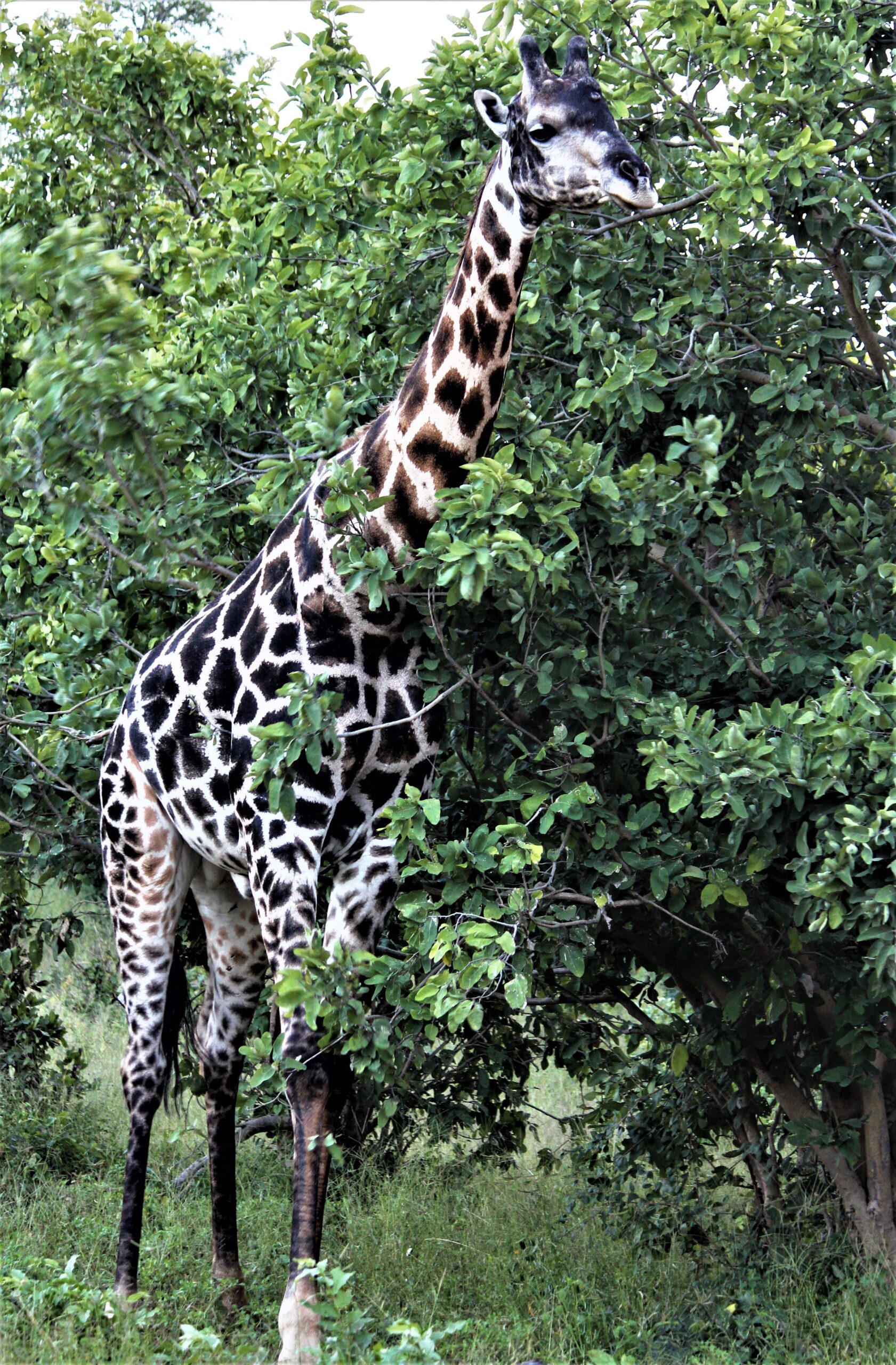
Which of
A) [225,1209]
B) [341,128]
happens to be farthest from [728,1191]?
[341,128]

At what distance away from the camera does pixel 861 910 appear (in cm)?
398

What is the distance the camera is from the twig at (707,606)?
4516 mm

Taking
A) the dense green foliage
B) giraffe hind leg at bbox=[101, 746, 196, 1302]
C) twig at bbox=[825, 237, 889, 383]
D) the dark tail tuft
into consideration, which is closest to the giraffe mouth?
the dense green foliage

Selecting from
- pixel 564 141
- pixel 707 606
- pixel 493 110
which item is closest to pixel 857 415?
pixel 707 606

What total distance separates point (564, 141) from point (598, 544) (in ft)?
3.96

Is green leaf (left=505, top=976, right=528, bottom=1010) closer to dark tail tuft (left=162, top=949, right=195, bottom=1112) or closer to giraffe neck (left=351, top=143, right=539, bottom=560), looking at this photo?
giraffe neck (left=351, top=143, right=539, bottom=560)

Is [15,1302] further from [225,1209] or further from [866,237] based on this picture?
[866,237]

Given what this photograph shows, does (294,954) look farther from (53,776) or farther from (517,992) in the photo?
(53,776)

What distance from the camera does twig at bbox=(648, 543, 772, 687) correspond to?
4.52 m

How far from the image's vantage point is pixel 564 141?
169 inches

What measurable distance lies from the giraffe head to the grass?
331 centimetres

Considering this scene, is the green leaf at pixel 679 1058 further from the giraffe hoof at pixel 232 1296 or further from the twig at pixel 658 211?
the twig at pixel 658 211

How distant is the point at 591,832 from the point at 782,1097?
4.77 feet

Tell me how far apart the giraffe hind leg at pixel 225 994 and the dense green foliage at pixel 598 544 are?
0.60 metres
